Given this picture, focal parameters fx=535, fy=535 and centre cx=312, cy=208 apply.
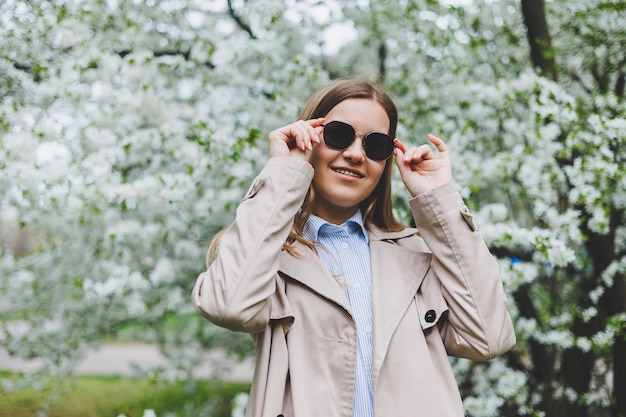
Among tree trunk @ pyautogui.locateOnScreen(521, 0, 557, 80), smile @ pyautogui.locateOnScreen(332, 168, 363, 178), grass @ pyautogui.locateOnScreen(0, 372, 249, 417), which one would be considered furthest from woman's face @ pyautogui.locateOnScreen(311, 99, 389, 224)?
grass @ pyautogui.locateOnScreen(0, 372, 249, 417)

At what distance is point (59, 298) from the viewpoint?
14.1 feet

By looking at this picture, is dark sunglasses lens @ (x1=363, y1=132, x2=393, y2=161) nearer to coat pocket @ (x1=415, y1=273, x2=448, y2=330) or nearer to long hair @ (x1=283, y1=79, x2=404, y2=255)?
long hair @ (x1=283, y1=79, x2=404, y2=255)

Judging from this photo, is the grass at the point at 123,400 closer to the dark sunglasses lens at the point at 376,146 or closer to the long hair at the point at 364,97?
the long hair at the point at 364,97

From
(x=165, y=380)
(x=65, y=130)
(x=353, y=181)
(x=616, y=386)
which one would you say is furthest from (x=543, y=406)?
(x=65, y=130)

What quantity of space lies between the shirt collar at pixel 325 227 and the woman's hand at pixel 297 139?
210mm

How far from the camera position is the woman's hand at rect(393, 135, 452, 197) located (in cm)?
174

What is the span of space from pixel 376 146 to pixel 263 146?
6.77 feet

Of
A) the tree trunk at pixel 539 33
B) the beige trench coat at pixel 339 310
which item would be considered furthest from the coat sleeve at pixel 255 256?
the tree trunk at pixel 539 33

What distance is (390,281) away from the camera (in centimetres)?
160

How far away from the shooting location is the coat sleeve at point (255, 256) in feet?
4.60

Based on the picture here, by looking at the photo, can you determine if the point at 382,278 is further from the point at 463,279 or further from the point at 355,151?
the point at 355,151

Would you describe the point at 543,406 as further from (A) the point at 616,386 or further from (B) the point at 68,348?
(B) the point at 68,348

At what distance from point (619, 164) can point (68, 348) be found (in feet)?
13.0

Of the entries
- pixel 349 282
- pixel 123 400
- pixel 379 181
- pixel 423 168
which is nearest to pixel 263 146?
pixel 379 181
